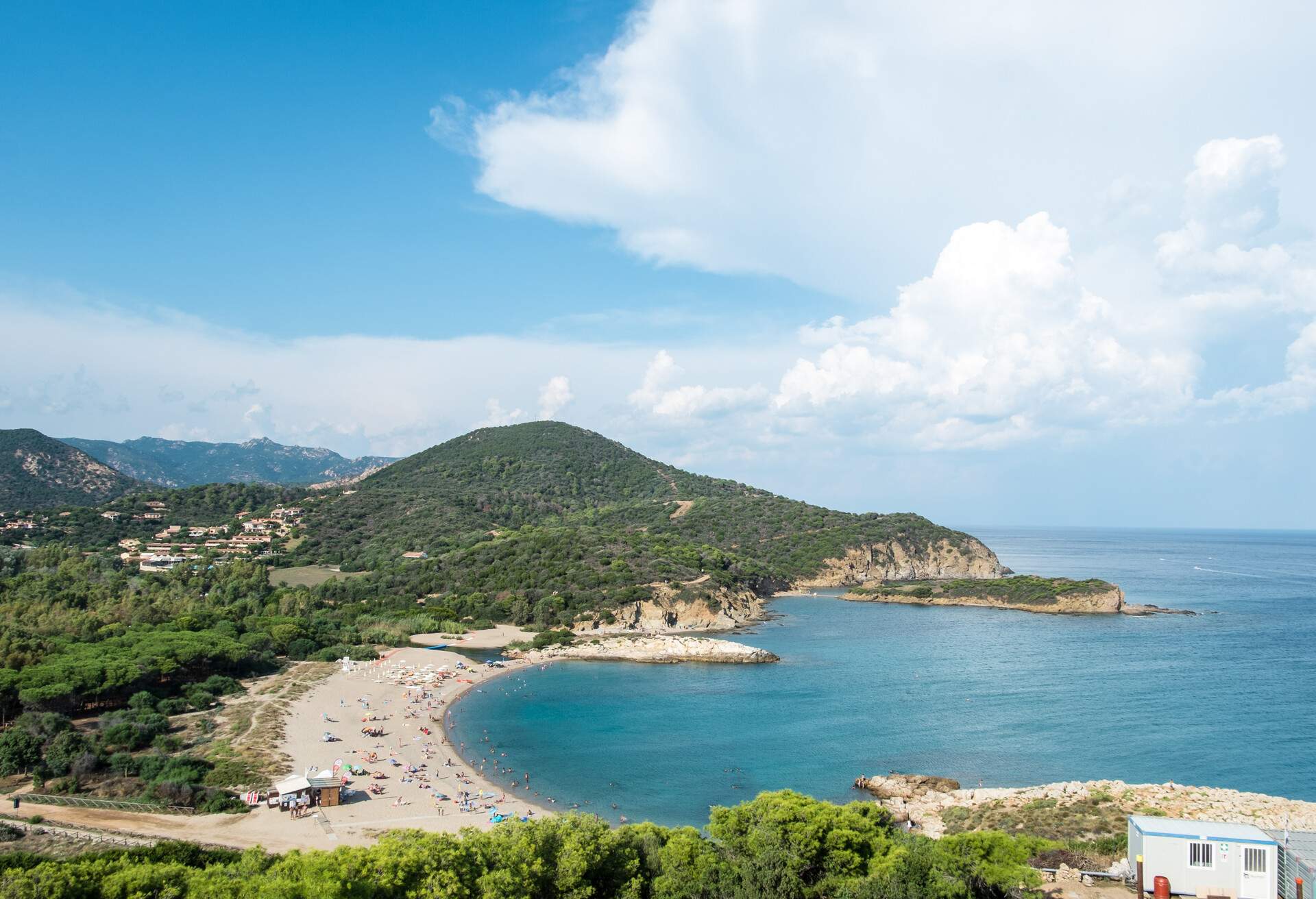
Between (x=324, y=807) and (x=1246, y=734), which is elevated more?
(x=1246, y=734)

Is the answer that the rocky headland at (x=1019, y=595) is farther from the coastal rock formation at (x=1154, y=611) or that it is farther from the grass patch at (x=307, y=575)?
the grass patch at (x=307, y=575)

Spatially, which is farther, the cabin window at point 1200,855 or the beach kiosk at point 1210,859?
the cabin window at point 1200,855

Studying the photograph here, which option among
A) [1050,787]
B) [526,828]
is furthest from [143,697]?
[1050,787]

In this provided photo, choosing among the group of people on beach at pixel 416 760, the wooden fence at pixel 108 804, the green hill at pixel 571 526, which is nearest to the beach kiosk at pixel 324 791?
the group of people on beach at pixel 416 760

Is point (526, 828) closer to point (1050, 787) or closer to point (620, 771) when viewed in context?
point (620, 771)

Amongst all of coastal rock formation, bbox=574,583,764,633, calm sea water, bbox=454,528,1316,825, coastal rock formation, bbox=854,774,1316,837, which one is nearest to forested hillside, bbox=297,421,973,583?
coastal rock formation, bbox=574,583,764,633

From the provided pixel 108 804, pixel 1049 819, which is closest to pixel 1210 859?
pixel 1049 819

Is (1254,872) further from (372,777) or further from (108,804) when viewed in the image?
(108,804)
